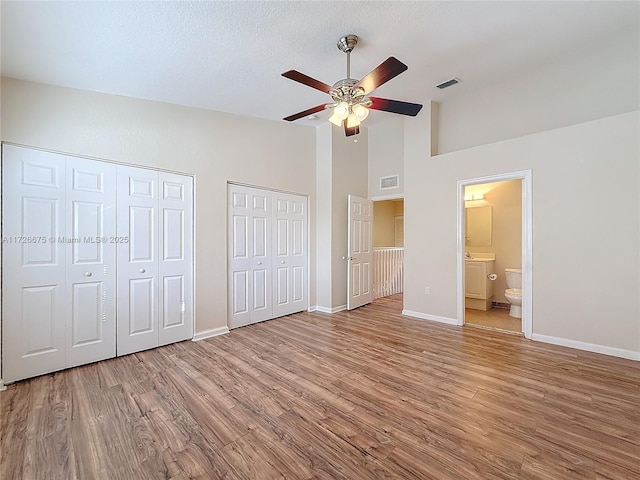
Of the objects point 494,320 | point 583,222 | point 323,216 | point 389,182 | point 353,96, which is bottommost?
point 494,320

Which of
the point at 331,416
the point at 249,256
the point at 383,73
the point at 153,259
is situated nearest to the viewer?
the point at 331,416

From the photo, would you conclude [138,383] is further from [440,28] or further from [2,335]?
[440,28]

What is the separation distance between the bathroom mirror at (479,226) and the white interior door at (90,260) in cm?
579

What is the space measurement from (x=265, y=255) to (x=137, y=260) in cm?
176

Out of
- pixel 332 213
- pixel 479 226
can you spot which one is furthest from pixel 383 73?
pixel 479 226

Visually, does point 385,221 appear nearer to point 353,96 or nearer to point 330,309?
point 330,309

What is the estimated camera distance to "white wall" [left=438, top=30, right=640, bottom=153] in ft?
10.2

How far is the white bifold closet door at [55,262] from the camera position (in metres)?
2.45

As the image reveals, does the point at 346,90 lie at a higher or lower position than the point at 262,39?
lower

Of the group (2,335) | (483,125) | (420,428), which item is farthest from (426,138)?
(2,335)

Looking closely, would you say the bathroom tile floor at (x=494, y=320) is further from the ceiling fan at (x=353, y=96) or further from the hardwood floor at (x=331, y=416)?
the ceiling fan at (x=353, y=96)

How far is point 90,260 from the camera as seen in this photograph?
2848 mm

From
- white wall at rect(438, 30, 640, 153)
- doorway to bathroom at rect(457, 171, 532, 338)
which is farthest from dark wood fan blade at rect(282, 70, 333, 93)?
doorway to bathroom at rect(457, 171, 532, 338)

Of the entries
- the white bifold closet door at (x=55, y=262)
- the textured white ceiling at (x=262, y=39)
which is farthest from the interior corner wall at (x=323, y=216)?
the white bifold closet door at (x=55, y=262)
